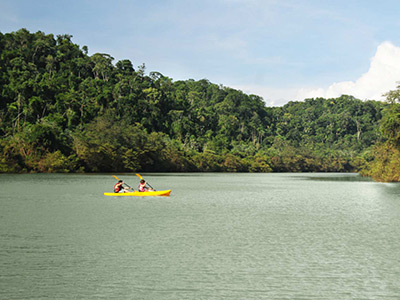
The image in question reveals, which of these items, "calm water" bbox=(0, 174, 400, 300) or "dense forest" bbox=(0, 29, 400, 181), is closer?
"calm water" bbox=(0, 174, 400, 300)

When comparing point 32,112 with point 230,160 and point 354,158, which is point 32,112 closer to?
point 230,160

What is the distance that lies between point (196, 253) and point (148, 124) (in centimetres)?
10057

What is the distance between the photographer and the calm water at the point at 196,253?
1073 cm

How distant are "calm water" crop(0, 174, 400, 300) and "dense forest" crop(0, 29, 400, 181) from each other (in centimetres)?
3124

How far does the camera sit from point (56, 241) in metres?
16.2

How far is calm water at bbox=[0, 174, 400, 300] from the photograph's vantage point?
10.7m

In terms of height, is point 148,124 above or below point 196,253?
above

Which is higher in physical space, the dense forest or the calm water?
the dense forest

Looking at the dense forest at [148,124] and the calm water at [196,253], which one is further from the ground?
the dense forest at [148,124]

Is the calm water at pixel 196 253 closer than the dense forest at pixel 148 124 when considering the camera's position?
Yes

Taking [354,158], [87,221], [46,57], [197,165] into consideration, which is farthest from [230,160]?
[87,221]

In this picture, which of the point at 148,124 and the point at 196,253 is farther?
the point at 148,124

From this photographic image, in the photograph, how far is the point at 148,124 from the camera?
374ft

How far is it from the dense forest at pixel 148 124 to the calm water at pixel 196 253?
31.2 metres
